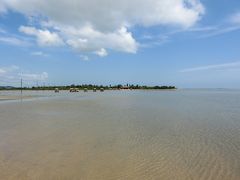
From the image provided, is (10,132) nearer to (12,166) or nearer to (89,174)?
(12,166)

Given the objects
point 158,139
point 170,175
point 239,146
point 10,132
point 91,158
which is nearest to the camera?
point 170,175

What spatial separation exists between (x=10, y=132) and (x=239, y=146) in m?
9.16

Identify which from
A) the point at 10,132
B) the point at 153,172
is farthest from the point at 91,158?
the point at 10,132

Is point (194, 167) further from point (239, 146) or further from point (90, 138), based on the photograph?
point (90, 138)

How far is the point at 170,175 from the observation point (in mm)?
6012

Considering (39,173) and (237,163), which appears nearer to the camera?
(39,173)

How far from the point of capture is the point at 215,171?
20.5ft

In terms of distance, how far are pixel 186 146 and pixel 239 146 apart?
1.75 meters

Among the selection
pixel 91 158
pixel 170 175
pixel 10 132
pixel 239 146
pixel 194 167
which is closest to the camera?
pixel 170 175

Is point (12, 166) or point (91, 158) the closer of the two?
point (12, 166)

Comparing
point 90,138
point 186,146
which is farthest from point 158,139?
point 90,138

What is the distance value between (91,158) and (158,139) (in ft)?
11.5

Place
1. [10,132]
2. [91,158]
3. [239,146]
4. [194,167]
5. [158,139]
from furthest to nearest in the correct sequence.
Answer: [10,132]
[158,139]
[239,146]
[91,158]
[194,167]

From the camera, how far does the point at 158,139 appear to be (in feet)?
33.2
